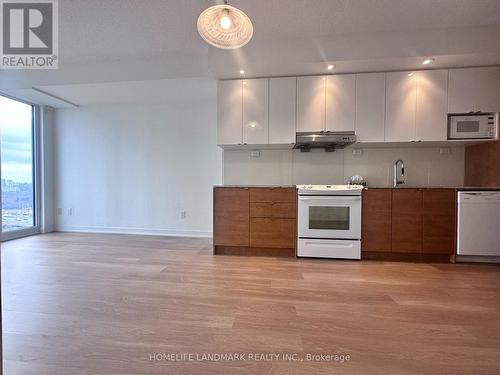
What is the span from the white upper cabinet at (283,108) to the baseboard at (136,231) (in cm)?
210

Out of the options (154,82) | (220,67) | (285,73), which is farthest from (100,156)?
(285,73)

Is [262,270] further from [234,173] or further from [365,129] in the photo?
[365,129]

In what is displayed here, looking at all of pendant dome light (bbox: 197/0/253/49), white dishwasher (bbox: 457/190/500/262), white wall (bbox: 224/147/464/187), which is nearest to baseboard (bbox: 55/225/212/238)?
white wall (bbox: 224/147/464/187)

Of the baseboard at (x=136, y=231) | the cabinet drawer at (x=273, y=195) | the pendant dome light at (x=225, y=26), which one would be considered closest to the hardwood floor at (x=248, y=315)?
the cabinet drawer at (x=273, y=195)

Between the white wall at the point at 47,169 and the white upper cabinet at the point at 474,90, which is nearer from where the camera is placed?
the white upper cabinet at the point at 474,90

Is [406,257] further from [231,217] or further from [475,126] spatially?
[231,217]

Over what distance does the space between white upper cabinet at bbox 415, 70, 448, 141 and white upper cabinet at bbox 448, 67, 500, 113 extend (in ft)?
0.27

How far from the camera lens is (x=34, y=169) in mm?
4488

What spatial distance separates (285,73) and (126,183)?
10.8 ft

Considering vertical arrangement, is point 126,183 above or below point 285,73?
below

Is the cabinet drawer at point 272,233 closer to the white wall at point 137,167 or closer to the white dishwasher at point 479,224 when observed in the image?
the white wall at point 137,167

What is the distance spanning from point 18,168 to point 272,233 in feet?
14.3

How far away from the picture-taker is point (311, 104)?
327 centimetres

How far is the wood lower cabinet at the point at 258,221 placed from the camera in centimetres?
313
